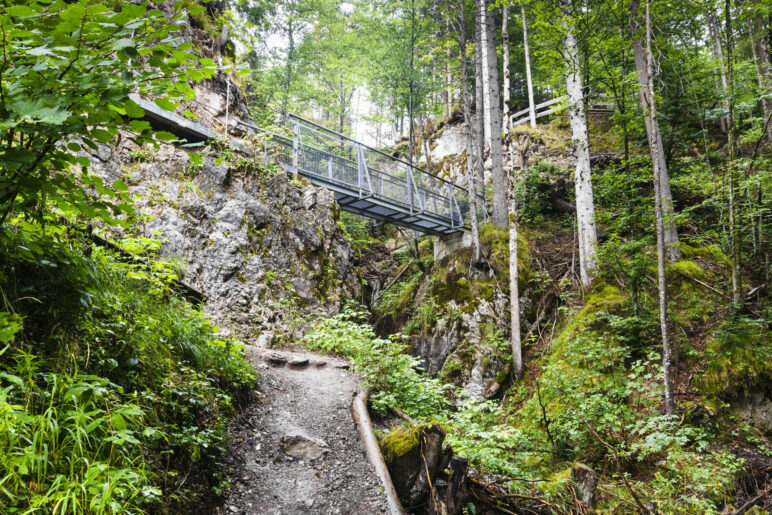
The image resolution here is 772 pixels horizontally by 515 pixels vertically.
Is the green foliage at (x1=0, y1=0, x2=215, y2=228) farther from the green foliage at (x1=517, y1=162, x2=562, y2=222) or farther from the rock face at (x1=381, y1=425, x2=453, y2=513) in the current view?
the green foliage at (x1=517, y1=162, x2=562, y2=222)

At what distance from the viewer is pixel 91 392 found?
6.34 ft

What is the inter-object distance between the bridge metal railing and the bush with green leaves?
7.36 meters

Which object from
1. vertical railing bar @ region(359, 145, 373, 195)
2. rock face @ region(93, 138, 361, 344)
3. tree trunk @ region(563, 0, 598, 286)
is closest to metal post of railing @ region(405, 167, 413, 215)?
vertical railing bar @ region(359, 145, 373, 195)

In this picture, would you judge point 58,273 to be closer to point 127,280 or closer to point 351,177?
point 127,280

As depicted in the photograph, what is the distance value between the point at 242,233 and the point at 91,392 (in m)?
6.72

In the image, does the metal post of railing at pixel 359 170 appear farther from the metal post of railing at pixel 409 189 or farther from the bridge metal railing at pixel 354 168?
the metal post of railing at pixel 409 189

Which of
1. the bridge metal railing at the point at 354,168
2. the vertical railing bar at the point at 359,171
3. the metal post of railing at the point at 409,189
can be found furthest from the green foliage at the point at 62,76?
the metal post of railing at the point at 409,189

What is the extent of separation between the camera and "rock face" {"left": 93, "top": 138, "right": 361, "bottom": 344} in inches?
293

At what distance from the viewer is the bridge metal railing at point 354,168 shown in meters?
10.0

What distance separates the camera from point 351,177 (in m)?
10.8

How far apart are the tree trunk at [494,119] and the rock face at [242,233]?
572cm

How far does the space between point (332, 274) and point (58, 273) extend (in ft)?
24.8

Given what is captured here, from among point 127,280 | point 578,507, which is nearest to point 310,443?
point 127,280

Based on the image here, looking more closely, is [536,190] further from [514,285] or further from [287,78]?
[287,78]
